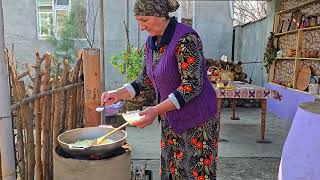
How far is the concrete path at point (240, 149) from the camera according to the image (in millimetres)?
3306

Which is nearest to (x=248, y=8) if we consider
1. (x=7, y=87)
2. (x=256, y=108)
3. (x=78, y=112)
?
(x=256, y=108)

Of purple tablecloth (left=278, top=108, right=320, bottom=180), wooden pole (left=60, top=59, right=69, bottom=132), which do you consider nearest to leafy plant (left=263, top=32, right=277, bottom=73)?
wooden pole (left=60, top=59, right=69, bottom=132)

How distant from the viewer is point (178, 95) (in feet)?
5.08

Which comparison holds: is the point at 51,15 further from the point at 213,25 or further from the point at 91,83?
the point at 91,83

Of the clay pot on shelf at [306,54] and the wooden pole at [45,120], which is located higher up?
the clay pot on shelf at [306,54]

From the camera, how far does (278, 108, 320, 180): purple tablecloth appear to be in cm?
119

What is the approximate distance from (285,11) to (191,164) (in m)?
5.23

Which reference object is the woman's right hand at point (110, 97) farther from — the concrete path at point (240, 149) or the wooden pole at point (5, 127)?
the concrete path at point (240, 149)

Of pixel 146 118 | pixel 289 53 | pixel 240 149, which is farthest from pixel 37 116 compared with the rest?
pixel 289 53

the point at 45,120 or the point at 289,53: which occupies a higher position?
the point at 289,53

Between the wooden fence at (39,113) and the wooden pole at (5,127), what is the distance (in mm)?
379

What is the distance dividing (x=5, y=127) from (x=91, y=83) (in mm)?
994

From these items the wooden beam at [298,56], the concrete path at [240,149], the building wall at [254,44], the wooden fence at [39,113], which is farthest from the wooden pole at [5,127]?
the building wall at [254,44]

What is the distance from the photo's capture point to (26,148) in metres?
2.04
